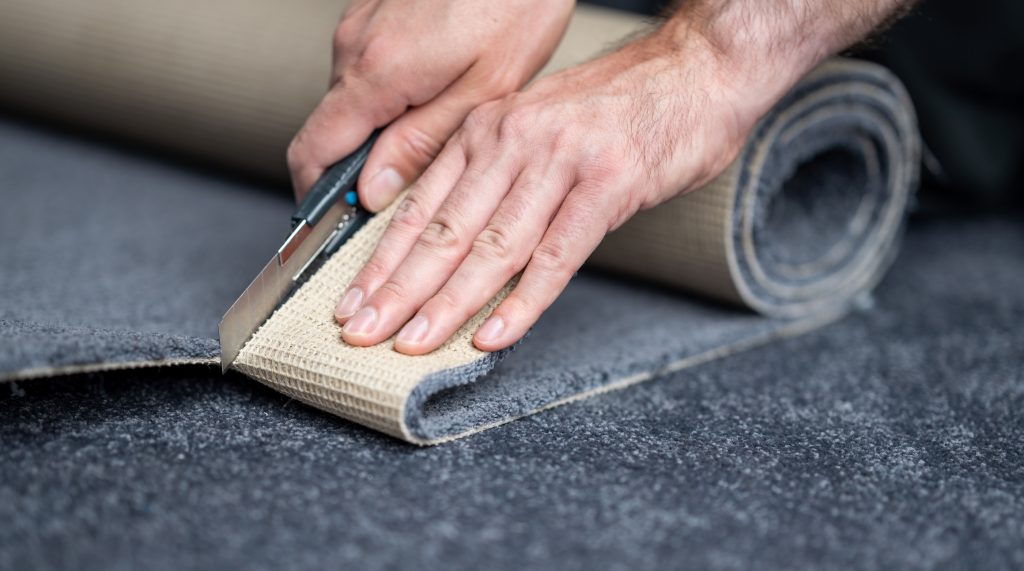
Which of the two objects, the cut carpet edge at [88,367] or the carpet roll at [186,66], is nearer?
the cut carpet edge at [88,367]

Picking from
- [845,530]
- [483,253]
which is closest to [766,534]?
[845,530]

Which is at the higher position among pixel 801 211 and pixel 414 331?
pixel 414 331

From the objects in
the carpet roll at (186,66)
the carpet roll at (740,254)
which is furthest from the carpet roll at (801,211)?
the carpet roll at (186,66)

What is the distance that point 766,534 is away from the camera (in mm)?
643

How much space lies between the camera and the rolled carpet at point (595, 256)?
76 cm

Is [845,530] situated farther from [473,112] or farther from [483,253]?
[473,112]

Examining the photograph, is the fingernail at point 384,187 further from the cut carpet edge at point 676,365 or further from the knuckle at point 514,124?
the cut carpet edge at point 676,365

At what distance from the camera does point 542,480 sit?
2.30 feet

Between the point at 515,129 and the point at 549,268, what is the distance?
0.44 ft

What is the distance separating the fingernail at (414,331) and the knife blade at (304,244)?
131mm

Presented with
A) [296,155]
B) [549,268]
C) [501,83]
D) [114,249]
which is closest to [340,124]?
[296,155]

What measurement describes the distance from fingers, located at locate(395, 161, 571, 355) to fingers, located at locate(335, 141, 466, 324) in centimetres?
6

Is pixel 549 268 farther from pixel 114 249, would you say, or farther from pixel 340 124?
pixel 114 249

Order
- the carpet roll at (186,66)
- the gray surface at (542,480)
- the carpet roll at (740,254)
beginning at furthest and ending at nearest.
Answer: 1. the carpet roll at (186,66)
2. the carpet roll at (740,254)
3. the gray surface at (542,480)
